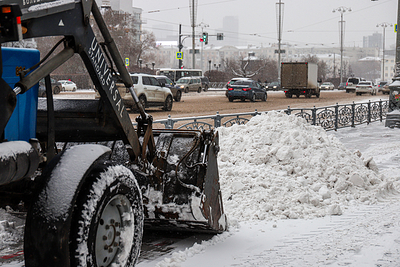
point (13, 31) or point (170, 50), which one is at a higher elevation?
point (170, 50)

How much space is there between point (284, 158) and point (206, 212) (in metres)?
3.06

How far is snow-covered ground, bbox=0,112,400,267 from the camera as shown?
4.53m

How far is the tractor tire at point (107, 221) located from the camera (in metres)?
2.73


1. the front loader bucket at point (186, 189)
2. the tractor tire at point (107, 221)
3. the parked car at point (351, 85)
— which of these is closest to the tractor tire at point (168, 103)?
the front loader bucket at point (186, 189)

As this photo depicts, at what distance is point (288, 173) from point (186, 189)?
2800 millimetres

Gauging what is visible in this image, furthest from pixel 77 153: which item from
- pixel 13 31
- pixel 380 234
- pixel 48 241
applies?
pixel 380 234

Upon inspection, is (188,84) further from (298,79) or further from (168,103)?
(168,103)

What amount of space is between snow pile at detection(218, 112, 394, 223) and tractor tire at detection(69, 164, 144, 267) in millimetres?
2354

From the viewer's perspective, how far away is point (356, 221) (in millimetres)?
5758

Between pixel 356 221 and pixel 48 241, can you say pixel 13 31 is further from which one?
pixel 356 221

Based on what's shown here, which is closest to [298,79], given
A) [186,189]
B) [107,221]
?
[186,189]

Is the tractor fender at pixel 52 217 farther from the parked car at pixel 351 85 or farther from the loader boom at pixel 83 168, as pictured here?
the parked car at pixel 351 85

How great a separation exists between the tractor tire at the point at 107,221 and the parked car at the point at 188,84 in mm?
38889

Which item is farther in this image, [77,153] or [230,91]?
[230,91]
